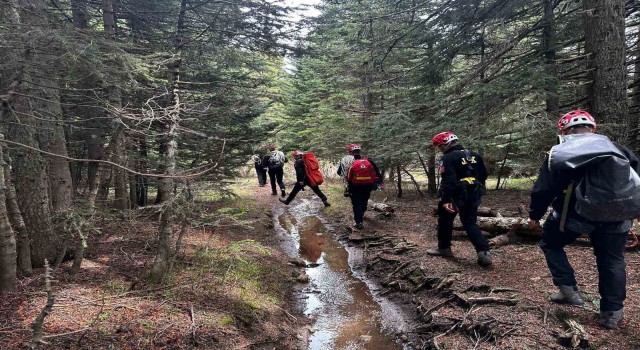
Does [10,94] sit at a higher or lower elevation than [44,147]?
higher

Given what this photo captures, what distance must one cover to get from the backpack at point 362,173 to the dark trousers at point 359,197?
15 centimetres

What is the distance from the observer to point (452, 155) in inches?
239

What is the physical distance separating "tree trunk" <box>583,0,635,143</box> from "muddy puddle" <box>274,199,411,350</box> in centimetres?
522

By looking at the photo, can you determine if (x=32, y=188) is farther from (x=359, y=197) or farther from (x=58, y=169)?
(x=359, y=197)

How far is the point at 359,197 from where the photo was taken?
383 inches

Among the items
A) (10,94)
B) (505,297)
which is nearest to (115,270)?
(10,94)

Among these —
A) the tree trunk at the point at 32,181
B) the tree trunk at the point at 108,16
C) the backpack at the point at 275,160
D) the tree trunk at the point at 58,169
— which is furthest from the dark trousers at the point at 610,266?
the backpack at the point at 275,160

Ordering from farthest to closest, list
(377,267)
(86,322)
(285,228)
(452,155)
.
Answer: (285,228) → (377,267) → (452,155) → (86,322)

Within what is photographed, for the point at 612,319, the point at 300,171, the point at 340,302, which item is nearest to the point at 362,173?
the point at 340,302

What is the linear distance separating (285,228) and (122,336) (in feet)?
24.0

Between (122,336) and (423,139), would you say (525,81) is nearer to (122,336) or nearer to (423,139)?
(423,139)

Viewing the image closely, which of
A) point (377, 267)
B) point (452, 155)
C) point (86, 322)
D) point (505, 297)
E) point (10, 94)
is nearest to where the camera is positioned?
point (10, 94)

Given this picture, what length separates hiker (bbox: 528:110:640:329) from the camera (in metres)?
3.74

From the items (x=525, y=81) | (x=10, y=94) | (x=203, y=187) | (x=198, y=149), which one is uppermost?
(x=525, y=81)
